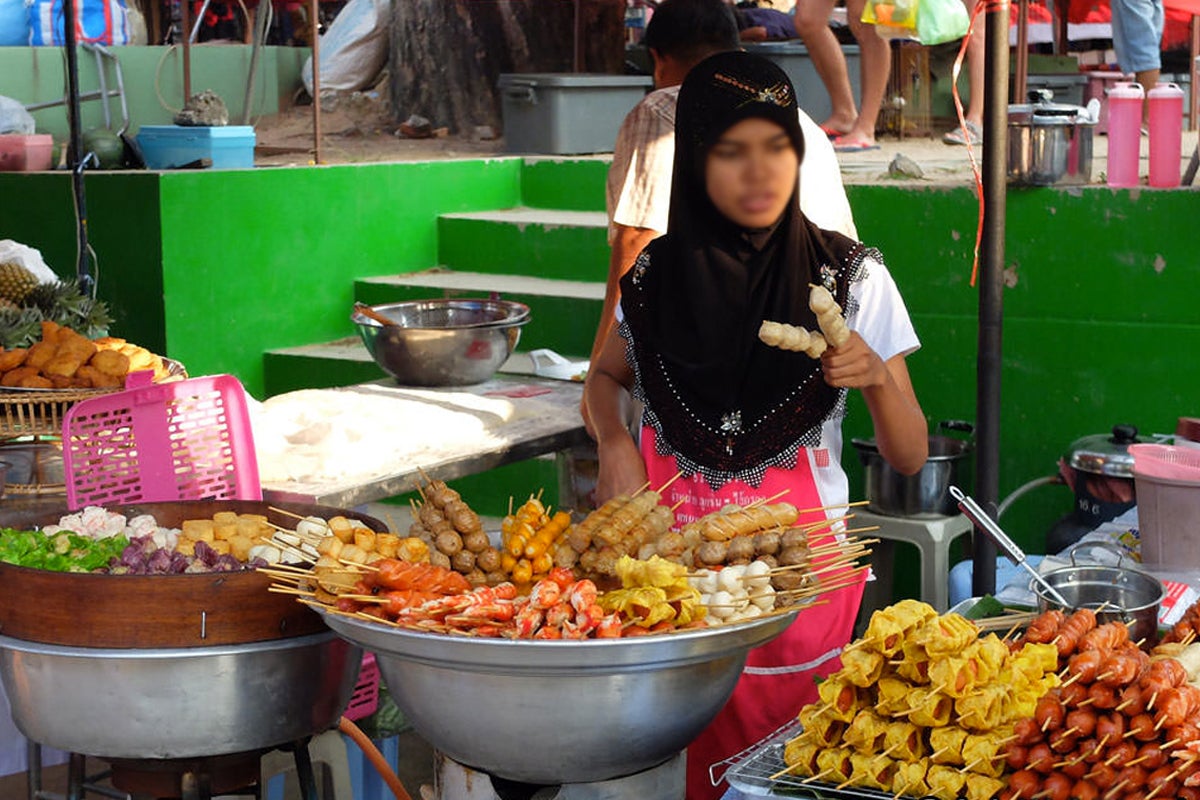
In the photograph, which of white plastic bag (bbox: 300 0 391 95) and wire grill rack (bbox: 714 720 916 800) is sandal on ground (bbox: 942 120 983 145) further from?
wire grill rack (bbox: 714 720 916 800)

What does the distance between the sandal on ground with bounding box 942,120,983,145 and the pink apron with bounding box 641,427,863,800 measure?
401cm

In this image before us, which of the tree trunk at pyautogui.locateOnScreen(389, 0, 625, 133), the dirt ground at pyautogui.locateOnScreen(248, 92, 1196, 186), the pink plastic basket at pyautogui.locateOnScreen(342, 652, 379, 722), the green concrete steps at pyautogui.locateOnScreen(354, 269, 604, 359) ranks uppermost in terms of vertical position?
the tree trunk at pyautogui.locateOnScreen(389, 0, 625, 133)

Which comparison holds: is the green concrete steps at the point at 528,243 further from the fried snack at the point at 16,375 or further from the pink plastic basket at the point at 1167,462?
the pink plastic basket at the point at 1167,462

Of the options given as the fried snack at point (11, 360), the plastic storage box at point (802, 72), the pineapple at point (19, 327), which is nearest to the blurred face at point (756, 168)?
the fried snack at point (11, 360)

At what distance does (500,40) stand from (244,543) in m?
7.31

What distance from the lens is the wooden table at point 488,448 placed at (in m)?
3.84

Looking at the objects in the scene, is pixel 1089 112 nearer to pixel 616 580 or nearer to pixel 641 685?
pixel 616 580

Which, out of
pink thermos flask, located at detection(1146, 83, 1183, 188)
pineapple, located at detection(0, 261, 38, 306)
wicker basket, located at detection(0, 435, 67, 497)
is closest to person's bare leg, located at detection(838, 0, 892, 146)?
pink thermos flask, located at detection(1146, 83, 1183, 188)

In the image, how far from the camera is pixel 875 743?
2.03 meters

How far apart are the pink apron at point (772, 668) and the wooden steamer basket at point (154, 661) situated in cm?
82

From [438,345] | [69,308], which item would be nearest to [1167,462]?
[438,345]

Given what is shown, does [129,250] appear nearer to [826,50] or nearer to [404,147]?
[404,147]

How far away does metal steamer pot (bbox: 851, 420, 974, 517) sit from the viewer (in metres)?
5.09

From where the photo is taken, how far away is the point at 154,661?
93.4 inches
